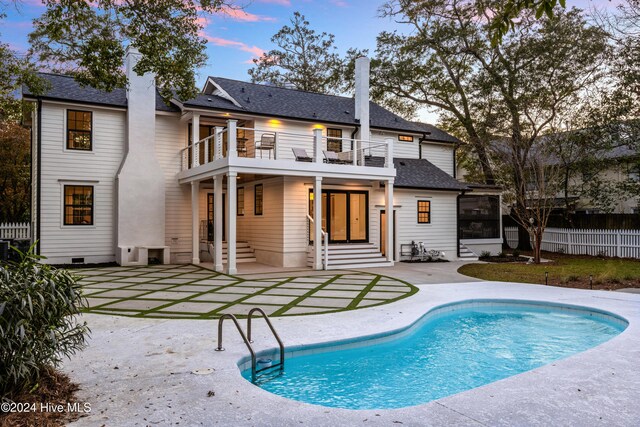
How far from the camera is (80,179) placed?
1684cm

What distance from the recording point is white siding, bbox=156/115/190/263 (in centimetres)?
1814

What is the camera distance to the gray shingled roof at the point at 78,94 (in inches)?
643

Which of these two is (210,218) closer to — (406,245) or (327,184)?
(327,184)

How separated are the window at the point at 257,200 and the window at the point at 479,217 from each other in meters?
9.51

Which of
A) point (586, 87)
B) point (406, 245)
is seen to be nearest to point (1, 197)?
point (406, 245)

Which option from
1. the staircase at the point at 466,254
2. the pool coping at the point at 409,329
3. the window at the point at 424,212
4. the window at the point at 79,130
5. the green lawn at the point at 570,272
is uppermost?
the window at the point at 79,130

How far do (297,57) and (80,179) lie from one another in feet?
69.1

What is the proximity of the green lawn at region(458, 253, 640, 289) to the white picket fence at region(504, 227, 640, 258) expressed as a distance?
1.05 meters

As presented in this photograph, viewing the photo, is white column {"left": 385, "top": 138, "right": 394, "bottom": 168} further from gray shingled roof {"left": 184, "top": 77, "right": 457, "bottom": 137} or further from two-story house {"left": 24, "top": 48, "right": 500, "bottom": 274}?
gray shingled roof {"left": 184, "top": 77, "right": 457, "bottom": 137}

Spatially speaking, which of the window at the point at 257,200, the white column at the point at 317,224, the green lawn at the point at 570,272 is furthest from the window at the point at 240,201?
the green lawn at the point at 570,272

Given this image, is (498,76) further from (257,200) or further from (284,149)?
(257,200)

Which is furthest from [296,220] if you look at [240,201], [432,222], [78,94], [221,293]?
[78,94]

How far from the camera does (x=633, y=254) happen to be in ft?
66.9

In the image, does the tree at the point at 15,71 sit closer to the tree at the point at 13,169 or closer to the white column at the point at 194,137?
the white column at the point at 194,137
